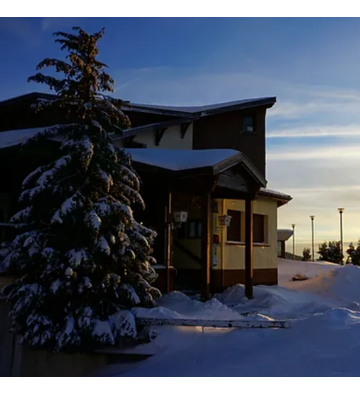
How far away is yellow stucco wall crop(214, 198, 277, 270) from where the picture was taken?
14.8m

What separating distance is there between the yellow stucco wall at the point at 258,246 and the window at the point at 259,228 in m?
0.11

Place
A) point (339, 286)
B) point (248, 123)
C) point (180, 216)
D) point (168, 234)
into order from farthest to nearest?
point (248, 123), point (339, 286), point (180, 216), point (168, 234)

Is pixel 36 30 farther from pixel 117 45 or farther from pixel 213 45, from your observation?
pixel 213 45

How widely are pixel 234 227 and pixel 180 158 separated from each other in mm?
4594

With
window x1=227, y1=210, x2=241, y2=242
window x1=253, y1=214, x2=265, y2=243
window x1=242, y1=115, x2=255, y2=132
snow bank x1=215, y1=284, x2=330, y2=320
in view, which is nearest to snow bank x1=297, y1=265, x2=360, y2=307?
snow bank x1=215, y1=284, x2=330, y2=320

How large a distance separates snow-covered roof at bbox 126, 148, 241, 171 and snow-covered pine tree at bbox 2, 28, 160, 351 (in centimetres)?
251

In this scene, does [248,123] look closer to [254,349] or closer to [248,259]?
[248,259]

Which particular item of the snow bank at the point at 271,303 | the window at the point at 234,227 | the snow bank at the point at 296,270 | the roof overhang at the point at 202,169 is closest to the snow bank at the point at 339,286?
the snow bank at the point at 271,303

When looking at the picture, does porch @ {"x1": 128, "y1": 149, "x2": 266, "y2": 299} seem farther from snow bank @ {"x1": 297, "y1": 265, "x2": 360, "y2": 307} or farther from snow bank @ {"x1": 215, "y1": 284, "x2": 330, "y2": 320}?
snow bank @ {"x1": 297, "y1": 265, "x2": 360, "y2": 307}

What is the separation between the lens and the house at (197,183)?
11156mm

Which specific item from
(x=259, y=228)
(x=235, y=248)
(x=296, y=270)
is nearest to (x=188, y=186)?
(x=235, y=248)

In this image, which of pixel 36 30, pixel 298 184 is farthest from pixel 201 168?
pixel 298 184

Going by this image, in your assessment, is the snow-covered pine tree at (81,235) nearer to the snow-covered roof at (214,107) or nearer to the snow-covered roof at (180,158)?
the snow-covered roof at (180,158)

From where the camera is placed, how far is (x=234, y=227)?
15570 millimetres
